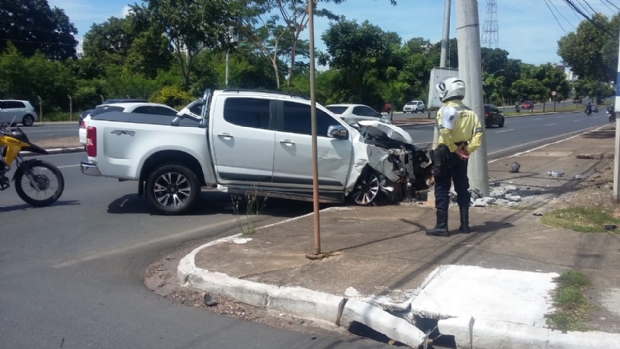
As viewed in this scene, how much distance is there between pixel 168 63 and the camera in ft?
149

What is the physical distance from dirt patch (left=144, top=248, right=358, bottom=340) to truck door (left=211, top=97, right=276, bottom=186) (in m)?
2.72

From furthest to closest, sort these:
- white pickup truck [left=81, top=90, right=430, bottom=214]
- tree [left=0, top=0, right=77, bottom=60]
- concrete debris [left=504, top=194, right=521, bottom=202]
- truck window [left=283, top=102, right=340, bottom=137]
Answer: tree [left=0, top=0, right=77, bottom=60] < concrete debris [left=504, top=194, right=521, bottom=202] < truck window [left=283, top=102, right=340, bottom=137] < white pickup truck [left=81, top=90, right=430, bottom=214]

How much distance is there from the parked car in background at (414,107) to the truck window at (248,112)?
182 feet

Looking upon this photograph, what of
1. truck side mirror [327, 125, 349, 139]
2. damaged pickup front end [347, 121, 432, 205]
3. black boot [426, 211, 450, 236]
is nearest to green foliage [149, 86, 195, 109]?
damaged pickup front end [347, 121, 432, 205]

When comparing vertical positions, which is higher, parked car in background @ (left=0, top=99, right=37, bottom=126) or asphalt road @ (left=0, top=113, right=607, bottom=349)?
parked car in background @ (left=0, top=99, right=37, bottom=126)

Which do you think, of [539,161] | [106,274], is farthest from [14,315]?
[539,161]

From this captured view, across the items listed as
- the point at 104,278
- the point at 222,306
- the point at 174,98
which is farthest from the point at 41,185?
the point at 174,98

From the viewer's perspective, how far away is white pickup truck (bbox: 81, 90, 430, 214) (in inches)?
387

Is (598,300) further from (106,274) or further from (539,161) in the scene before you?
(539,161)

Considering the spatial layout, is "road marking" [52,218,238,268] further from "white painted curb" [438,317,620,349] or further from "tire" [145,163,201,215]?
"white painted curb" [438,317,620,349]

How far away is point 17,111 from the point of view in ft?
115

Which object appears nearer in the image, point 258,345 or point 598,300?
point 258,345

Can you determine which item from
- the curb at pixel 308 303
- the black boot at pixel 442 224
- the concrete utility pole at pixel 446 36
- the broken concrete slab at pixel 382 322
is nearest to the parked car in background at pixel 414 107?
the concrete utility pole at pixel 446 36

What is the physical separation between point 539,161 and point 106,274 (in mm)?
14079
